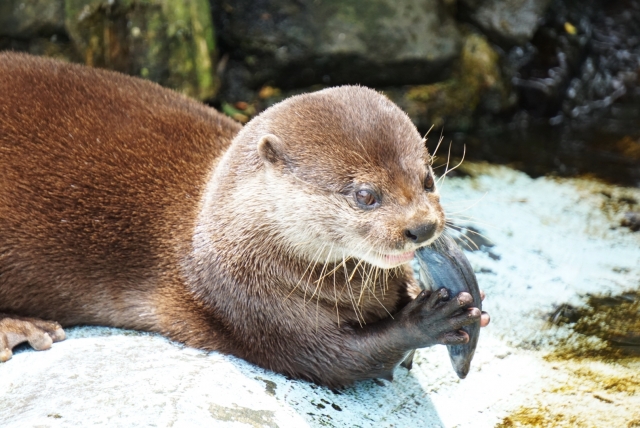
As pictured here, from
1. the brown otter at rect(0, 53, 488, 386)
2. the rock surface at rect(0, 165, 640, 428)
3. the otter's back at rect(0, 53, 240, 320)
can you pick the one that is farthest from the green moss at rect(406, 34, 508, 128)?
the otter's back at rect(0, 53, 240, 320)

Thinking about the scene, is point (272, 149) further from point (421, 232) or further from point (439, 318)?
point (439, 318)

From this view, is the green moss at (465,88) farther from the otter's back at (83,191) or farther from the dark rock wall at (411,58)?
the otter's back at (83,191)

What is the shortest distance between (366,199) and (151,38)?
8.74 ft

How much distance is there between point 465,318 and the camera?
7.92ft

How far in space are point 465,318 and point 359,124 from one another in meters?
0.68

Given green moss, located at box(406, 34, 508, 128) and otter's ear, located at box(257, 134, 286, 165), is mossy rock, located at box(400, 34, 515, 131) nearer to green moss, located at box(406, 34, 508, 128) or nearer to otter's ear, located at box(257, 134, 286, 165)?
green moss, located at box(406, 34, 508, 128)

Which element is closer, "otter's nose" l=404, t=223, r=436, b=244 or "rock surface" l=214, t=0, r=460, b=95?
"otter's nose" l=404, t=223, r=436, b=244

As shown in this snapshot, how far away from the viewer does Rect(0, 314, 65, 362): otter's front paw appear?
8.93ft

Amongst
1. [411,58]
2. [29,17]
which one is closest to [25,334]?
[29,17]

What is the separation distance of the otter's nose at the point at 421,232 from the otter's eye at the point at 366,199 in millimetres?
147

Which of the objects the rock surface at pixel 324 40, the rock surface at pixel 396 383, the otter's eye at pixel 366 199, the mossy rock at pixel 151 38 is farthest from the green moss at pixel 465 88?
the otter's eye at pixel 366 199

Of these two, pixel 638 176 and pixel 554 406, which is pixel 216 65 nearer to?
pixel 638 176

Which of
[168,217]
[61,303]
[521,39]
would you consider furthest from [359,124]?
[521,39]

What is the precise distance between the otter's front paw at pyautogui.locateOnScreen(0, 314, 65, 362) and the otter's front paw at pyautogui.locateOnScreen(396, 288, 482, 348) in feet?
4.15
